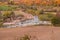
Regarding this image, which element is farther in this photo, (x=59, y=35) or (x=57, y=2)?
(x=57, y=2)

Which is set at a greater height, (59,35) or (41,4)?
(41,4)

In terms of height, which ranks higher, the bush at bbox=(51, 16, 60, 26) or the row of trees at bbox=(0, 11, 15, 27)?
the row of trees at bbox=(0, 11, 15, 27)

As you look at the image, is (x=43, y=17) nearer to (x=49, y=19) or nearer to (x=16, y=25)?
(x=49, y=19)

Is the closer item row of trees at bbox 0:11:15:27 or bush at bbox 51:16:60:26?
row of trees at bbox 0:11:15:27

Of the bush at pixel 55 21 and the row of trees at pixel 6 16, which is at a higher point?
the row of trees at pixel 6 16

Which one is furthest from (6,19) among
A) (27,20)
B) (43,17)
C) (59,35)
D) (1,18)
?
(59,35)

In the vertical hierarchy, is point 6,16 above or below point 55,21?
above

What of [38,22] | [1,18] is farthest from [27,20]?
[1,18]

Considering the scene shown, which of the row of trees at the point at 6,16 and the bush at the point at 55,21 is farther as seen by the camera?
the bush at the point at 55,21

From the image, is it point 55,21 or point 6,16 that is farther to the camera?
point 55,21
